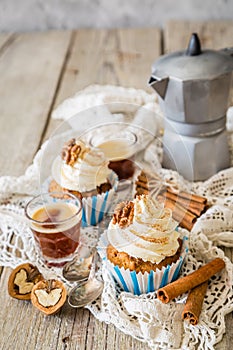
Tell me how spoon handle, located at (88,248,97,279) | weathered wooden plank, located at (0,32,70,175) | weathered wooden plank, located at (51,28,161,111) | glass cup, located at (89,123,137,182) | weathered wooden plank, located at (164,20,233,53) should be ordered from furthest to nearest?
weathered wooden plank, located at (164,20,233,53) < weathered wooden plank, located at (51,28,161,111) < weathered wooden plank, located at (0,32,70,175) < glass cup, located at (89,123,137,182) < spoon handle, located at (88,248,97,279)

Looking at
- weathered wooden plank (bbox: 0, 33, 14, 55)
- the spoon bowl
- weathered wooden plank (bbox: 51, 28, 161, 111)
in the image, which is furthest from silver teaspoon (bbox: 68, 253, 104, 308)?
weathered wooden plank (bbox: 0, 33, 14, 55)

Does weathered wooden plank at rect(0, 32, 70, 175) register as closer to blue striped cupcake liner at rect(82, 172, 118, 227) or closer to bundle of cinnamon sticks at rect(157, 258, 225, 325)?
blue striped cupcake liner at rect(82, 172, 118, 227)

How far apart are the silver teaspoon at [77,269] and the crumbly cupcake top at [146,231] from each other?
0.10m

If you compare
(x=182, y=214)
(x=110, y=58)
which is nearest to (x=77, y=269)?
(x=182, y=214)

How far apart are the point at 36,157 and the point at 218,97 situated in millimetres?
468

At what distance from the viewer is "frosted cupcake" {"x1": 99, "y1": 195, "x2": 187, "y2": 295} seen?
0.99 metres

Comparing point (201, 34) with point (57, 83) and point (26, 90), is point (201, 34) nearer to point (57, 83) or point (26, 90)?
point (57, 83)

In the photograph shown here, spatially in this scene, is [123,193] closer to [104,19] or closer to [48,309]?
[48,309]

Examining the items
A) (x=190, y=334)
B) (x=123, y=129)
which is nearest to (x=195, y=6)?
(x=123, y=129)

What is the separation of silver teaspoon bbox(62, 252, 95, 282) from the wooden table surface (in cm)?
8

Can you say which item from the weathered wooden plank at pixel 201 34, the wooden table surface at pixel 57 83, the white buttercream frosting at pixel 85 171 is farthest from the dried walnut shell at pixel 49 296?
the weathered wooden plank at pixel 201 34

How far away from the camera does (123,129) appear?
57.7 inches

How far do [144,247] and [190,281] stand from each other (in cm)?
10

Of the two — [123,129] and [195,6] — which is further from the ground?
[123,129]
